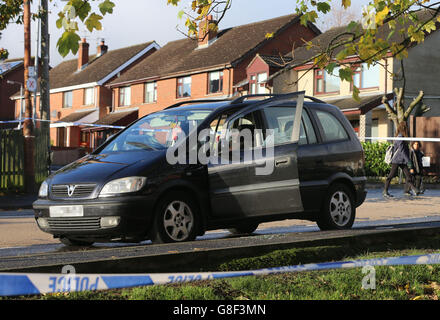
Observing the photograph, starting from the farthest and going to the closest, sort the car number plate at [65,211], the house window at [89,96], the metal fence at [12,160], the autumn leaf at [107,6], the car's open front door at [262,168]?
the house window at [89,96], the metal fence at [12,160], the car's open front door at [262,168], the car number plate at [65,211], the autumn leaf at [107,6]

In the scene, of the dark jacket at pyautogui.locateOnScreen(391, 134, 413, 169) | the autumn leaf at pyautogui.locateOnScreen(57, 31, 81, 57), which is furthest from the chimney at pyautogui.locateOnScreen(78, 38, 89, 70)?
the autumn leaf at pyautogui.locateOnScreen(57, 31, 81, 57)

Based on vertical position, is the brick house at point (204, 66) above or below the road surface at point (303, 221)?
above

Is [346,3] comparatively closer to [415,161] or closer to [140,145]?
[140,145]

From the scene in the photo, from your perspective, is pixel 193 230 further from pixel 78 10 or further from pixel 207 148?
pixel 78 10

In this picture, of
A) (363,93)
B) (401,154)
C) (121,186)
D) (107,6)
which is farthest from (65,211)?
(363,93)

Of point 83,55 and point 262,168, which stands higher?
A: point 83,55

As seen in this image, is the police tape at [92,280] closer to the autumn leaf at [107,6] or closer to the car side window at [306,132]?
the autumn leaf at [107,6]

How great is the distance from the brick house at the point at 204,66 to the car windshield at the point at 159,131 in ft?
106

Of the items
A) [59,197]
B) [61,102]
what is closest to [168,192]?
[59,197]

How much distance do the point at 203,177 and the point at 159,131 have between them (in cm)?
91

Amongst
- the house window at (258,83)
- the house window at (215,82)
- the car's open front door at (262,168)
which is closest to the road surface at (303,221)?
the car's open front door at (262,168)

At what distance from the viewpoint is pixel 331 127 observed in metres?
9.90

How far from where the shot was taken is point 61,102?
59.5 metres

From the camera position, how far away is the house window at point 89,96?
5680cm
